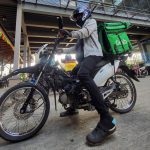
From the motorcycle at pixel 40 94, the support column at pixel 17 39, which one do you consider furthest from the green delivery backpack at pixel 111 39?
the support column at pixel 17 39

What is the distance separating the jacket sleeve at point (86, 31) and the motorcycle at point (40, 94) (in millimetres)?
187

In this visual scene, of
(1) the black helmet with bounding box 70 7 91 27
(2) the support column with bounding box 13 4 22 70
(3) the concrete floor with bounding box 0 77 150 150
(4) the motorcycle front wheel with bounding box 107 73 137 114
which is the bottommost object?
(3) the concrete floor with bounding box 0 77 150 150

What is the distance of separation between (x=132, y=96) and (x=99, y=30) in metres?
1.13

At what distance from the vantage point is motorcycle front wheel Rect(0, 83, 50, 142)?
178 centimetres

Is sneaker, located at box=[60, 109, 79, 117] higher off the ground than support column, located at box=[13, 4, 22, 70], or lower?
lower

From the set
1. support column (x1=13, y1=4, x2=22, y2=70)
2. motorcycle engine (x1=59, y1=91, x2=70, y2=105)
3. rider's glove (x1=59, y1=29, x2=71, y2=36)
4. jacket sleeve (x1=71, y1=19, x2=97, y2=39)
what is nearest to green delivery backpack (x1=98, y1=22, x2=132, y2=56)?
jacket sleeve (x1=71, y1=19, x2=97, y2=39)

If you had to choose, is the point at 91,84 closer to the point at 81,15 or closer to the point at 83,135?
the point at 83,135

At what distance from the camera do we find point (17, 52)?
29.9 feet

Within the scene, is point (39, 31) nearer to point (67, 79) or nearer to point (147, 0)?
point (147, 0)

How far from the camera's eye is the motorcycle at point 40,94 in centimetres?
184

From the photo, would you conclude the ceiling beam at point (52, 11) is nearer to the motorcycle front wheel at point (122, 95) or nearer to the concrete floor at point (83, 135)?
the motorcycle front wheel at point (122, 95)

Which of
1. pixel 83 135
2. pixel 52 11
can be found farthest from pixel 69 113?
pixel 52 11

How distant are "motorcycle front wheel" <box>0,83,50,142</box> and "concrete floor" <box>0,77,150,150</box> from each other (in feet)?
0.31

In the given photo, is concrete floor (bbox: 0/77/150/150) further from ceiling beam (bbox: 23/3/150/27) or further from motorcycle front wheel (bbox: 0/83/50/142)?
ceiling beam (bbox: 23/3/150/27)
